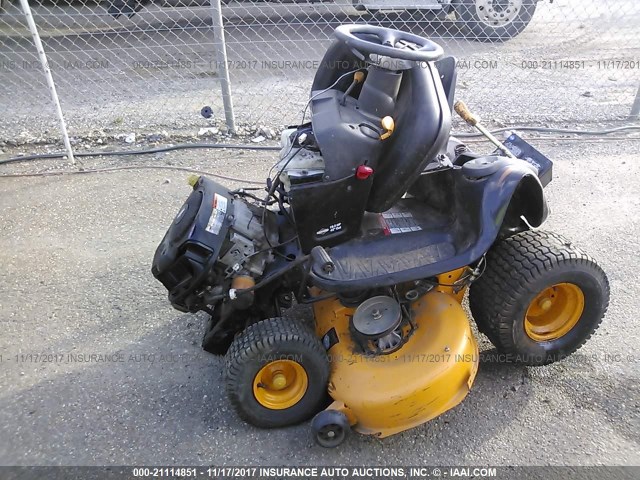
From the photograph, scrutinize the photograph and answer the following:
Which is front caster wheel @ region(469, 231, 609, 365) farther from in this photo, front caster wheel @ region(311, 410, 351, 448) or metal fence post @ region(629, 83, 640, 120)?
metal fence post @ region(629, 83, 640, 120)

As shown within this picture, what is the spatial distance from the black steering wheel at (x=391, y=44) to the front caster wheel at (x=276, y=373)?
3.74 feet

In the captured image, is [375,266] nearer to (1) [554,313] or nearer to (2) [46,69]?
(1) [554,313]

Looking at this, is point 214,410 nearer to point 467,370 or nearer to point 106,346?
point 106,346

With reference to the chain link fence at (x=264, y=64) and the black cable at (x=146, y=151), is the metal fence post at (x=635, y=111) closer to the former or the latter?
the chain link fence at (x=264, y=64)

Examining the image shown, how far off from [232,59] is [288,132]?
455 centimetres

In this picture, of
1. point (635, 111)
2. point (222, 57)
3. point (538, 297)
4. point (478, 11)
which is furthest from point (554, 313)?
point (478, 11)

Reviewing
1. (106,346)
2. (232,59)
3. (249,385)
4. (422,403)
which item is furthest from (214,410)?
(232,59)

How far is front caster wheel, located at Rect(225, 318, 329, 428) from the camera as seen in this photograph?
226 cm

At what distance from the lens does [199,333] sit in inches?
116

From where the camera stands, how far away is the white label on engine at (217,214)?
7.62 ft

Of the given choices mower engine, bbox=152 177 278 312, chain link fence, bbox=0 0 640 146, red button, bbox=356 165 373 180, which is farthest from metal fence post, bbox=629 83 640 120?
mower engine, bbox=152 177 278 312

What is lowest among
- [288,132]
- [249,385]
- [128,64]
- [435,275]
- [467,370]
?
[128,64]

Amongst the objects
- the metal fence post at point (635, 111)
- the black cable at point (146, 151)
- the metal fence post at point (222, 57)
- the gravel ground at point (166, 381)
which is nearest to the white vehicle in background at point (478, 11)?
the metal fence post at point (635, 111)

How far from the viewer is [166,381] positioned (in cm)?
270
